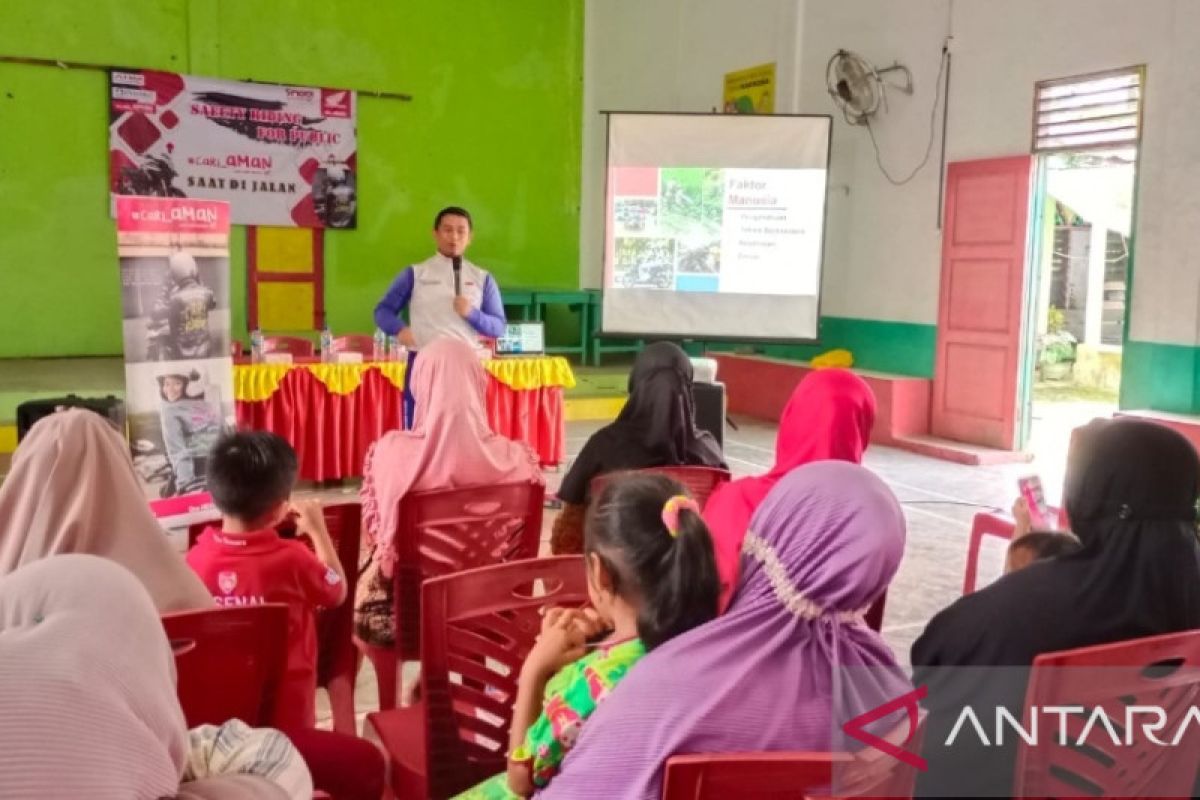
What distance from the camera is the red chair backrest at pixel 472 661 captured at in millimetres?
1809

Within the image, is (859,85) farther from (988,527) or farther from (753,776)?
(753,776)

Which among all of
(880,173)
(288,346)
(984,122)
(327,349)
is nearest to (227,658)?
(327,349)

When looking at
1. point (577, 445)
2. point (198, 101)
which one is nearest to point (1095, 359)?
point (577, 445)

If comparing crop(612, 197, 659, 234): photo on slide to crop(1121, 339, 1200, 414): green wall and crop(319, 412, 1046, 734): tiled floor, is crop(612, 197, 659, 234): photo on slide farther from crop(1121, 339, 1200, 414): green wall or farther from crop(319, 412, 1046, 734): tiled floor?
crop(1121, 339, 1200, 414): green wall

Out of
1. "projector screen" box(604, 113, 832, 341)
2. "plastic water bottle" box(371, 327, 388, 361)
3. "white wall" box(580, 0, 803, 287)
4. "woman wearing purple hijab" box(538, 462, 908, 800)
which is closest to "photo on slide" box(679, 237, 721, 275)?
"projector screen" box(604, 113, 832, 341)

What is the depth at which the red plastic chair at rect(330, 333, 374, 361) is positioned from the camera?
231 inches

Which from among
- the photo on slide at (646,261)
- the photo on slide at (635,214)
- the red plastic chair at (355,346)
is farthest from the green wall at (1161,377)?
the red plastic chair at (355,346)

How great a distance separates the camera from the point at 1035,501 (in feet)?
8.37

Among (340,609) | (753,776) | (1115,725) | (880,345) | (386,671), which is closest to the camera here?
(753,776)

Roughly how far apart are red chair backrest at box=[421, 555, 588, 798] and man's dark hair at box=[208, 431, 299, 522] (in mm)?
531

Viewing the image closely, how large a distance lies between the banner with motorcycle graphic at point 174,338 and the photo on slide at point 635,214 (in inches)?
174

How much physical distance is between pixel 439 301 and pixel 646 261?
95.0 inches

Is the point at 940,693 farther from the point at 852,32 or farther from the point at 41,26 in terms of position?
the point at 41,26

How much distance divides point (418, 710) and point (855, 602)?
1.05m
